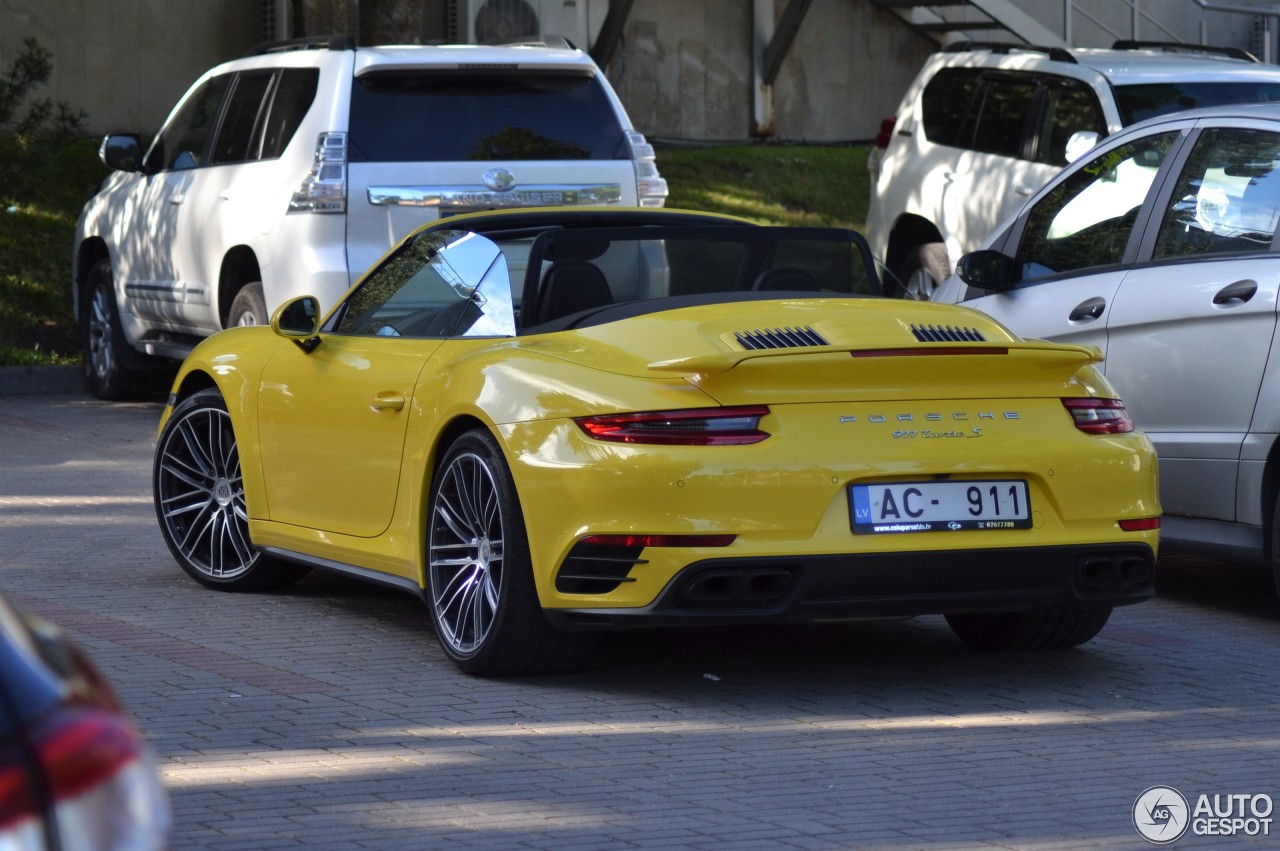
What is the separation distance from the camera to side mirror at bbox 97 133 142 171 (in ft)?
40.1

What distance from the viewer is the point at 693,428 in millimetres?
5316

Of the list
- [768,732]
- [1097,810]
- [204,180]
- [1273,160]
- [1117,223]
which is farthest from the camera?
[204,180]

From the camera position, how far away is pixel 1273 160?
6.88m

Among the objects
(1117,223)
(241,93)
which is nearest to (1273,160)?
(1117,223)

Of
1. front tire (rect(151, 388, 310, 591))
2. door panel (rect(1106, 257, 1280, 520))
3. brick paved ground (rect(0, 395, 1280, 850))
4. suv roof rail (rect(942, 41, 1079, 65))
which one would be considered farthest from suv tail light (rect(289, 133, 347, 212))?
suv roof rail (rect(942, 41, 1079, 65))

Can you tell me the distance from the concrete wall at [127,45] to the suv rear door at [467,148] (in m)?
9.96

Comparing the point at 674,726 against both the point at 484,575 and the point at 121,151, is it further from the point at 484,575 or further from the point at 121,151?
the point at 121,151

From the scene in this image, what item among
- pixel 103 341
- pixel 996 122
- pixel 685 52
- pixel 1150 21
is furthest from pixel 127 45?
pixel 1150 21

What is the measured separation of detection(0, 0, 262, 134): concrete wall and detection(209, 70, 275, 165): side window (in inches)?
319

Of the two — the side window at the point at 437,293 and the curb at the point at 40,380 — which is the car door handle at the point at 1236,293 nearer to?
the side window at the point at 437,293

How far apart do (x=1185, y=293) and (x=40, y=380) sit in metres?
9.53

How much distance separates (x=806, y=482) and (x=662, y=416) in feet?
1.38

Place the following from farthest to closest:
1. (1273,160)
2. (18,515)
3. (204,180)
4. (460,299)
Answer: (204,180) → (18,515) → (1273,160) → (460,299)

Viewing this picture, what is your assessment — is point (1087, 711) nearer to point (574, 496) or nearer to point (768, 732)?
point (768, 732)
